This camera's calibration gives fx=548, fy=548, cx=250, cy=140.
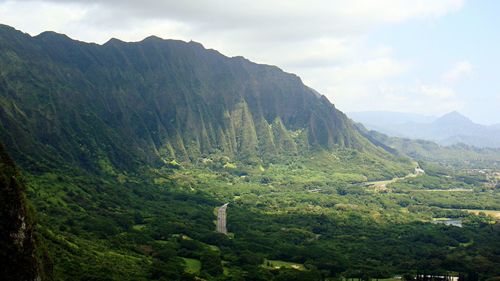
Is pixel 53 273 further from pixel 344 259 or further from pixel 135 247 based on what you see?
pixel 344 259

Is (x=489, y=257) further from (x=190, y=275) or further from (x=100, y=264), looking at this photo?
(x=100, y=264)

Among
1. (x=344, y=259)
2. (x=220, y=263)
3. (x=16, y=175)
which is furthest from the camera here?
(x=344, y=259)

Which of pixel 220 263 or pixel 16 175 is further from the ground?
pixel 16 175

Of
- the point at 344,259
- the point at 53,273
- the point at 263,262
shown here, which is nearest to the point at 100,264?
the point at 53,273

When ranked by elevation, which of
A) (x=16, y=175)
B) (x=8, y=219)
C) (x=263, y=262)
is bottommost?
(x=263, y=262)

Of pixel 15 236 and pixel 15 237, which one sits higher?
pixel 15 236

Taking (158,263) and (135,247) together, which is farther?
(135,247)

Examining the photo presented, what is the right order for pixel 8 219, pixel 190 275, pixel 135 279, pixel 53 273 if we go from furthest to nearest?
pixel 190 275
pixel 135 279
pixel 53 273
pixel 8 219
